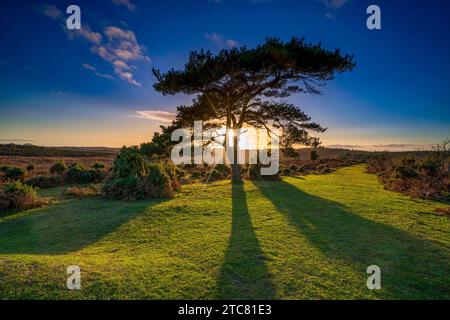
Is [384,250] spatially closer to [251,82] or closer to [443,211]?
[443,211]

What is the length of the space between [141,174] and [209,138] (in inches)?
215

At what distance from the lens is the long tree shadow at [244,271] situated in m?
3.28

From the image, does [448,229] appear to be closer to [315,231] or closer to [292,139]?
[315,231]

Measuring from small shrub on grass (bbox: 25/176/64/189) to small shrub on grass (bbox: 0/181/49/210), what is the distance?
5.92 meters

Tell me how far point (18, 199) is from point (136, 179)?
13.8 feet

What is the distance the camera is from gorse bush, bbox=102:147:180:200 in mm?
10773

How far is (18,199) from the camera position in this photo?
8875 mm

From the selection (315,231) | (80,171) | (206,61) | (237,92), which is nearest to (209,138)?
(237,92)

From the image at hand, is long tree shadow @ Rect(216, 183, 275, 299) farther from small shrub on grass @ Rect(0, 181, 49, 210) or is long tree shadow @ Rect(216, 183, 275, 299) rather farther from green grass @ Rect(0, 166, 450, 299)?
A: small shrub on grass @ Rect(0, 181, 49, 210)

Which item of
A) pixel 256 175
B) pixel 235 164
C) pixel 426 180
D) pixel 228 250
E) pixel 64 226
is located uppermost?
pixel 235 164

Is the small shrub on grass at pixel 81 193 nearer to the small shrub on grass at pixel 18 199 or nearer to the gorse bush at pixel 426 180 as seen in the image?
the small shrub on grass at pixel 18 199

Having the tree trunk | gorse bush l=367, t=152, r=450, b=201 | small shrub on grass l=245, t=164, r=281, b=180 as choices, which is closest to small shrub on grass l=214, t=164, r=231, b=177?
small shrub on grass l=245, t=164, r=281, b=180

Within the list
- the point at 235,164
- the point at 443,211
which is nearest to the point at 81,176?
the point at 235,164

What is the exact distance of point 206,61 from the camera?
511 inches
